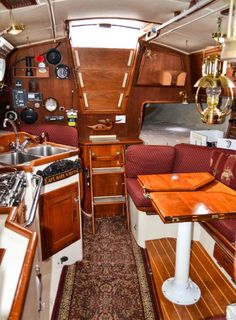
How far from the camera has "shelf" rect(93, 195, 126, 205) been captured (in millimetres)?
3360

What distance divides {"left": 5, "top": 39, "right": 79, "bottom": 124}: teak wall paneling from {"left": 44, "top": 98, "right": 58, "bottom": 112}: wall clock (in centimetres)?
4

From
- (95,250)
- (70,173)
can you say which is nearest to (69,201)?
(70,173)

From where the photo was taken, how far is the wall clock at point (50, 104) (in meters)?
3.67

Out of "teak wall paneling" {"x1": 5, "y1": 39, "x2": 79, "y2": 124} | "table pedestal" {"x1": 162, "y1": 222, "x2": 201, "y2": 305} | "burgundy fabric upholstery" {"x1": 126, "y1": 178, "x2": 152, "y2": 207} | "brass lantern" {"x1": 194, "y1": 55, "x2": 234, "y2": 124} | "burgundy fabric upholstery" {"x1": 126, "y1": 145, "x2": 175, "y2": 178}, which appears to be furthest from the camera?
"teak wall paneling" {"x1": 5, "y1": 39, "x2": 79, "y2": 124}

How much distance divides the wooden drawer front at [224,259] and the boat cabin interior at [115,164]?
0.8 inches

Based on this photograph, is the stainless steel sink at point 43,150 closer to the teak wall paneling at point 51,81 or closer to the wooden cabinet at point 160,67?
the teak wall paneling at point 51,81

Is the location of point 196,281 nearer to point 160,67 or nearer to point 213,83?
point 213,83

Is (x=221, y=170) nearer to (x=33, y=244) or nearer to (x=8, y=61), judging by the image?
(x=33, y=244)

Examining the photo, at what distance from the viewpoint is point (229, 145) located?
296 cm

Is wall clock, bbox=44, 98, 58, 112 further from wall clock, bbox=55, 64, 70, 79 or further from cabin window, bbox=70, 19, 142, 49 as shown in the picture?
cabin window, bbox=70, 19, 142, 49

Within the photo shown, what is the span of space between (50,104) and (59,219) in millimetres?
1846

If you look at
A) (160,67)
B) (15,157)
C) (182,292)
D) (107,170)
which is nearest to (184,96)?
(160,67)

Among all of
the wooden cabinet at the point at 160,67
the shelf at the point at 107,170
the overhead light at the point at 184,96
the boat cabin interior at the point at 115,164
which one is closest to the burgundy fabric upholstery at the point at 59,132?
the boat cabin interior at the point at 115,164

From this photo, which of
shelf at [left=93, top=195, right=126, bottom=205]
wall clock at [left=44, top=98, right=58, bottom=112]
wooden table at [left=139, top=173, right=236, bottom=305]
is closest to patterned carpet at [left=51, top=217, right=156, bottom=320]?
wooden table at [left=139, top=173, right=236, bottom=305]
